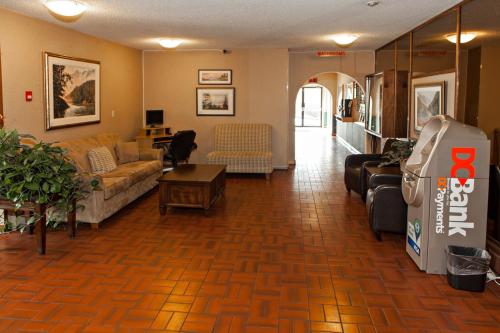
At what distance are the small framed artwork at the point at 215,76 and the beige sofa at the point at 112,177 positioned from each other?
253 cm

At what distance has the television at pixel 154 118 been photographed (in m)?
9.50

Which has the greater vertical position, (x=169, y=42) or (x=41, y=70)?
(x=169, y=42)

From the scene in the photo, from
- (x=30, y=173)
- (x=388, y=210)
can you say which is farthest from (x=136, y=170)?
(x=388, y=210)

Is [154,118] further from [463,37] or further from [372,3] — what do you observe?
[463,37]

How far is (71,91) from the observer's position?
6758 millimetres

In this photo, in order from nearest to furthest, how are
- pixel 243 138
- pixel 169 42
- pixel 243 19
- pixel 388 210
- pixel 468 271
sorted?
pixel 468 271
pixel 388 210
pixel 243 19
pixel 169 42
pixel 243 138

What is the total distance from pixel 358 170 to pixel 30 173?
442 cm

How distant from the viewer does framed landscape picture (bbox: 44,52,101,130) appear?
20.3 feet

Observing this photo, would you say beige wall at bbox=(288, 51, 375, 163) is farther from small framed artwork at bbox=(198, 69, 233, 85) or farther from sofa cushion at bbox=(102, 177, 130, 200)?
sofa cushion at bbox=(102, 177, 130, 200)

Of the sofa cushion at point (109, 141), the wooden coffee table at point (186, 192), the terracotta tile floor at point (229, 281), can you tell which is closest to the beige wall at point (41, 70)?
the sofa cushion at point (109, 141)

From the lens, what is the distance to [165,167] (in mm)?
9383

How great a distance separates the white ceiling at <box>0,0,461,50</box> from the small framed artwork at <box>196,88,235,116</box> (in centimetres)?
151

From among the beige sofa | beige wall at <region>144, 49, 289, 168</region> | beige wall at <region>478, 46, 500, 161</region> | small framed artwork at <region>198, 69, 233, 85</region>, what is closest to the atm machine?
beige wall at <region>478, 46, 500, 161</region>

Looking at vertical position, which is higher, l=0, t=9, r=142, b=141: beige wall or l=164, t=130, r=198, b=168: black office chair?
l=0, t=9, r=142, b=141: beige wall
